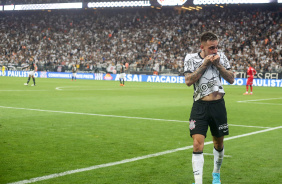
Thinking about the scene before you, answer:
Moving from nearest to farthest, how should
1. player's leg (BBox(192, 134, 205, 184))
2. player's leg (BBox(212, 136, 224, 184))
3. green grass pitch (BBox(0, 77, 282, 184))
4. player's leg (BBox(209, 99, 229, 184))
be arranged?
player's leg (BBox(192, 134, 205, 184))
player's leg (BBox(209, 99, 229, 184))
player's leg (BBox(212, 136, 224, 184))
green grass pitch (BBox(0, 77, 282, 184))

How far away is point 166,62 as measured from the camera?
48969 millimetres

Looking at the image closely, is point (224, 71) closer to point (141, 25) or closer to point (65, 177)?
point (65, 177)

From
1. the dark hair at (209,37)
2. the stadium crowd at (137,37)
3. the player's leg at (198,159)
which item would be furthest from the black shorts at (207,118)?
the stadium crowd at (137,37)

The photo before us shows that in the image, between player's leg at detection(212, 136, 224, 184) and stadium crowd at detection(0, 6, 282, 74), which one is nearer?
player's leg at detection(212, 136, 224, 184)

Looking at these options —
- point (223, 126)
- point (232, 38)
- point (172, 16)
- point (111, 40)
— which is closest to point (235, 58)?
point (232, 38)

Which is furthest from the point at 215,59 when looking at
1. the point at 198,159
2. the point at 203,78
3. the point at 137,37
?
the point at 137,37

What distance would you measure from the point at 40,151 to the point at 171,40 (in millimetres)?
44837

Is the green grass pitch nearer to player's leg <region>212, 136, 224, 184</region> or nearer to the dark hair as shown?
player's leg <region>212, 136, 224, 184</region>

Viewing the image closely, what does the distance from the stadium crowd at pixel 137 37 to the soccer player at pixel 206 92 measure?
36501 mm

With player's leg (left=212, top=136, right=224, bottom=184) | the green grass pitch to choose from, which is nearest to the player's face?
player's leg (left=212, top=136, right=224, bottom=184)

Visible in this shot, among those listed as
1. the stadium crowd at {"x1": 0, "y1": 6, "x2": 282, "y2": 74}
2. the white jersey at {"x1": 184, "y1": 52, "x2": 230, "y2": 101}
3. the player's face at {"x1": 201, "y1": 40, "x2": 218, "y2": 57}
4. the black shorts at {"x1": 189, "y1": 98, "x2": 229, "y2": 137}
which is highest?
the stadium crowd at {"x1": 0, "y1": 6, "x2": 282, "y2": 74}

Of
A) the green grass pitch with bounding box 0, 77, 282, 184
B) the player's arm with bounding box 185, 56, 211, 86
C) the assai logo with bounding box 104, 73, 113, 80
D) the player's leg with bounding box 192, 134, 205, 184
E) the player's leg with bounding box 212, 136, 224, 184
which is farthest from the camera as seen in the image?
the assai logo with bounding box 104, 73, 113, 80

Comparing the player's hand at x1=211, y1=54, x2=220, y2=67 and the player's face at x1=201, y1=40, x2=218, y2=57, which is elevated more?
the player's face at x1=201, y1=40, x2=218, y2=57

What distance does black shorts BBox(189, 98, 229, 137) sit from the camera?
18.0 feet
